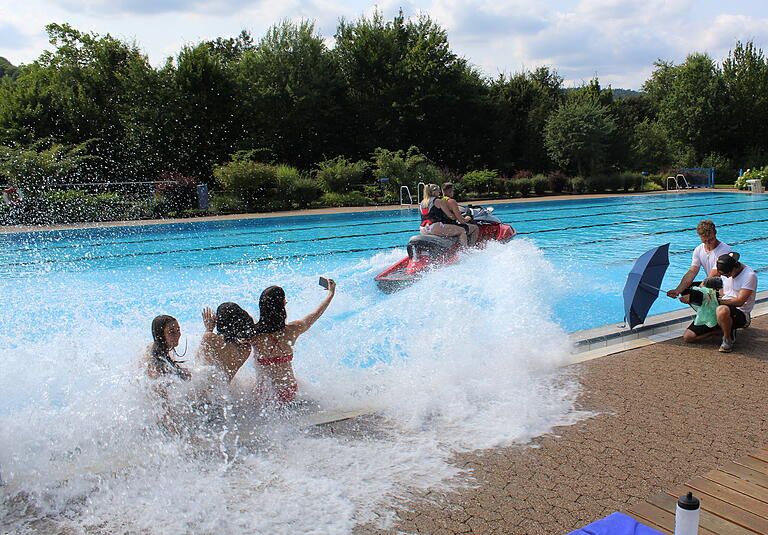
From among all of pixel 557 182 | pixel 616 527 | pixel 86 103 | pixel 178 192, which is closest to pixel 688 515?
pixel 616 527

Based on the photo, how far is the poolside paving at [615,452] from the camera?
2.76m

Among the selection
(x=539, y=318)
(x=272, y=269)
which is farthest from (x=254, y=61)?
(x=539, y=318)

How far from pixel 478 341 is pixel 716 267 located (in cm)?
225

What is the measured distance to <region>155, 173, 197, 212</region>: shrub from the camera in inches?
798

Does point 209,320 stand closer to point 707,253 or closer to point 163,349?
point 163,349

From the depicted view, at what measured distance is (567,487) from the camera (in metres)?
2.98

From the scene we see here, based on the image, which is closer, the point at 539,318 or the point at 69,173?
the point at 539,318

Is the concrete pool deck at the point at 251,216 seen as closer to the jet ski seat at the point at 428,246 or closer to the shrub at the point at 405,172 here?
the shrub at the point at 405,172

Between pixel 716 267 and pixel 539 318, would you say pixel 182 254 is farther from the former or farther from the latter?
pixel 716 267

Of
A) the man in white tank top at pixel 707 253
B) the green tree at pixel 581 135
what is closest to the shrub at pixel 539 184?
the green tree at pixel 581 135

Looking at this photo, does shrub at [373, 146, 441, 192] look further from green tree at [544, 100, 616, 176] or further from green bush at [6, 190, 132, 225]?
green bush at [6, 190, 132, 225]

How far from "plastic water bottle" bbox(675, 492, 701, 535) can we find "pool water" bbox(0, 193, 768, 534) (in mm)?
1281

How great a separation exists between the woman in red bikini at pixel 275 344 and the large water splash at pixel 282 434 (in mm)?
219

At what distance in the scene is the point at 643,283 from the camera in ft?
17.8
